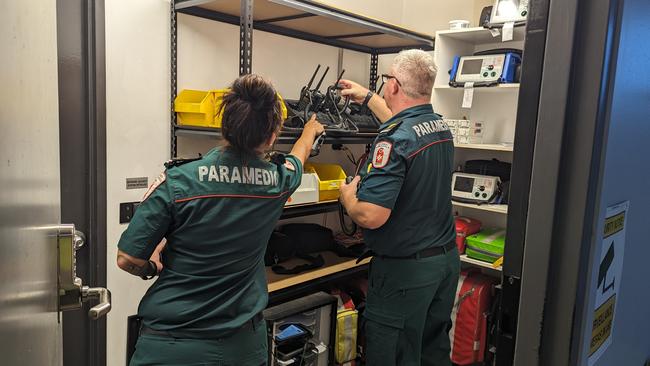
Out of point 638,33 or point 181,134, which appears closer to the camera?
point 638,33

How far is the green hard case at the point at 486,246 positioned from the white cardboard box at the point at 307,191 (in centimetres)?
112

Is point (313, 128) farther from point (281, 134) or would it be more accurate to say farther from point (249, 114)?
point (249, 114)

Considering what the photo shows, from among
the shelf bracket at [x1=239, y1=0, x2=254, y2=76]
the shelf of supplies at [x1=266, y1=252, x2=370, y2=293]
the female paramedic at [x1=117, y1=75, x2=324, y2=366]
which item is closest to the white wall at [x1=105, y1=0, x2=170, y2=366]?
the shelf bracket at [x1=239, y1=0, x2=254, y2=76]

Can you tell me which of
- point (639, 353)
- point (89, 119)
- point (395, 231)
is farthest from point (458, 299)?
point (89, 119)

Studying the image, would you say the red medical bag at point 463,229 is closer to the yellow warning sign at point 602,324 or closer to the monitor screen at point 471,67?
the monitor screen at point 471,67

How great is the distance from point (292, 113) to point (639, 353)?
5.48 feet

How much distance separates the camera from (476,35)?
3.09m

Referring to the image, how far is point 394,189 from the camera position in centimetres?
190

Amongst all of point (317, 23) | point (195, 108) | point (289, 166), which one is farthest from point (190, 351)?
point (317, 23)

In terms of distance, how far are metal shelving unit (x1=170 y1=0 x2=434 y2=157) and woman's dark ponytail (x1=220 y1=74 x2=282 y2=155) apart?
1.89 feet

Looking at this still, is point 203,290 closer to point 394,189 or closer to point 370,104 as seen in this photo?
point 394,189

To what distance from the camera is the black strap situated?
2.53 m

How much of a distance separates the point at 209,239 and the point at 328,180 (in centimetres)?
128

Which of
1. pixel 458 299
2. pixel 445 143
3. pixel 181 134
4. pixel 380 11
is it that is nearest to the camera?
pixel 445 143
